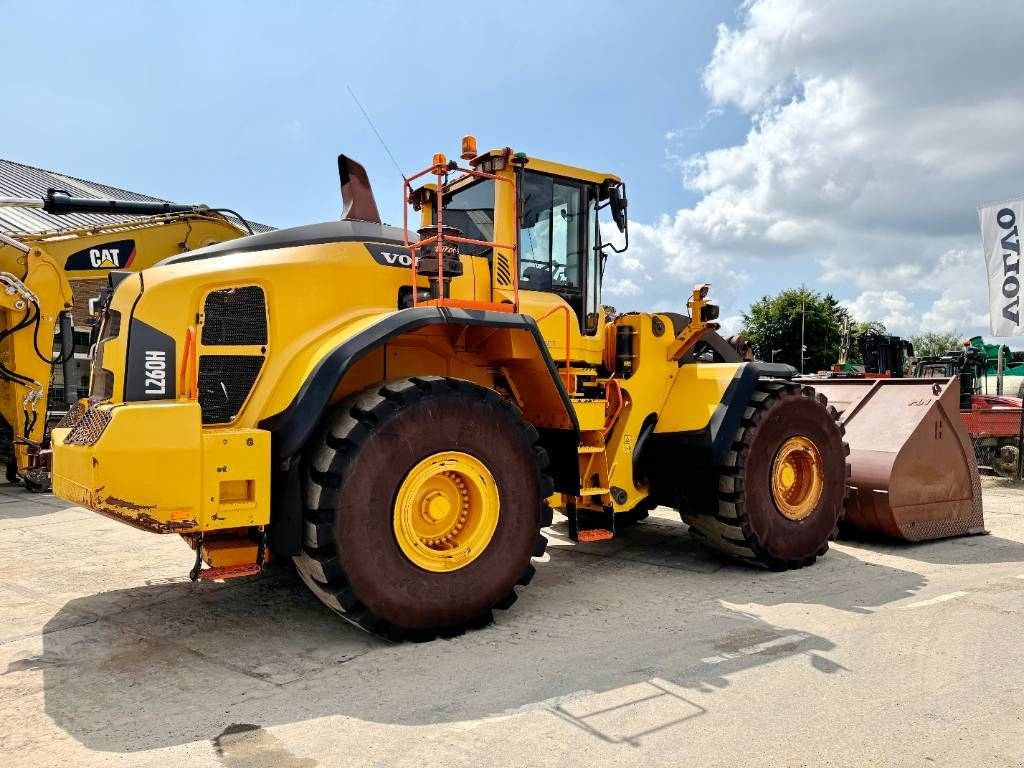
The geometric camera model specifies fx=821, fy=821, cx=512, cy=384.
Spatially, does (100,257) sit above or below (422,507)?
above

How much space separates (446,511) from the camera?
468cm

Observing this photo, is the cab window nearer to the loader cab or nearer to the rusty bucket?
the loader cab

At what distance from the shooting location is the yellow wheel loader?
9.28 meters

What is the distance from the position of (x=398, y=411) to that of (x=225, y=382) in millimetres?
958

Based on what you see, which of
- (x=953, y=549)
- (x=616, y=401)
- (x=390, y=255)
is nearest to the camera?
(x=390, y=255)

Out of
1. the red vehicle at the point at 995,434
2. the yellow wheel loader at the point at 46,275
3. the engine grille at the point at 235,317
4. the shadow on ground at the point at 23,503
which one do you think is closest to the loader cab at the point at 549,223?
the engine grille at the point at 235,317

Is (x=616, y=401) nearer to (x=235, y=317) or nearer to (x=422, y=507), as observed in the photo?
(x=422, y=507)

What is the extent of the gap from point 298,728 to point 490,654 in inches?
46.9

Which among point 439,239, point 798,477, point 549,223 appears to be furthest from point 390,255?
point 798,477

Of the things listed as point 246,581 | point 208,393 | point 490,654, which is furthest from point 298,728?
point 246,581

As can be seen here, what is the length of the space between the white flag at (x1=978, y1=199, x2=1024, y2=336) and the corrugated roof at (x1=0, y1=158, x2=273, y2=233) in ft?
43.5

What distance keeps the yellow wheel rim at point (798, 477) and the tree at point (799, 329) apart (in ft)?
138

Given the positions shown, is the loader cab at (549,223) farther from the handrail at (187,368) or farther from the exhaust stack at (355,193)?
the handrail at (187,368)

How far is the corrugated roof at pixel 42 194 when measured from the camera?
643 inches
